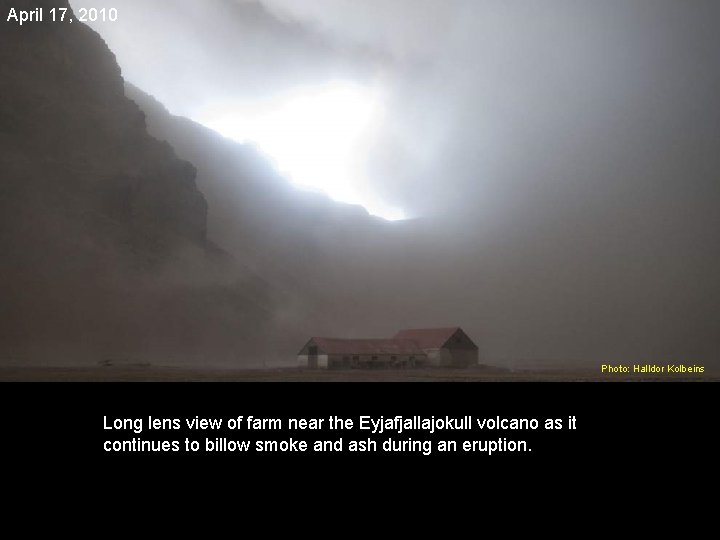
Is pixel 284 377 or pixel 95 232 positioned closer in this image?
pixel 284 377

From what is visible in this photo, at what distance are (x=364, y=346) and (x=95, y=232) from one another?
72266 mm

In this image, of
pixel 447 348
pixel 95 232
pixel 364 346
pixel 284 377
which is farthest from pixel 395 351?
pixel 95 232

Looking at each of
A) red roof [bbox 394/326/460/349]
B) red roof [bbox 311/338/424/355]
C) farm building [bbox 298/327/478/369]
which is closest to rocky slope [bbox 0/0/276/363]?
farm building [bbox 298/327/478/369]

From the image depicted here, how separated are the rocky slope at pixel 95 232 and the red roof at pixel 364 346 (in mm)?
39117

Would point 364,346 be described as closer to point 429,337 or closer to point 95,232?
A: point 429,337

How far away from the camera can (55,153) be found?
133750 mm

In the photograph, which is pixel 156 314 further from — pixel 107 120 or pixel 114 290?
pixel 107 120

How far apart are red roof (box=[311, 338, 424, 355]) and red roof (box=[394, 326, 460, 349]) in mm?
1494

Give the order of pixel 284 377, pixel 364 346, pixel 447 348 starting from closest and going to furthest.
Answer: pixel 284 377, pixel 364 346, pixel 447 348

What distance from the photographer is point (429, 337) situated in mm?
82375

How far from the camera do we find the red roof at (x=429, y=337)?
80.2 meters

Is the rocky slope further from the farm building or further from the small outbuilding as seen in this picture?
the small outbuilding

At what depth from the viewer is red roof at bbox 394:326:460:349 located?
80.2m
